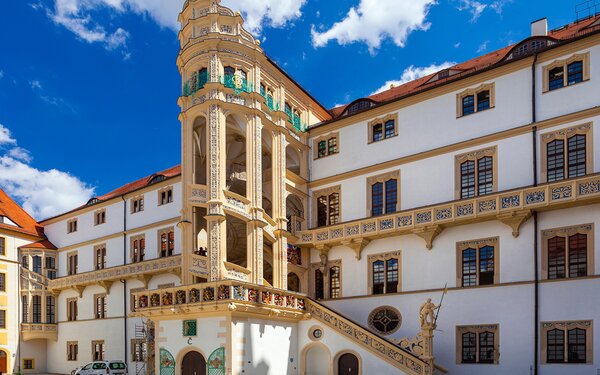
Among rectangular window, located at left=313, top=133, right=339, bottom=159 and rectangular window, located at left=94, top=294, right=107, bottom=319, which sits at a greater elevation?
rectangular window, located at left=313, top=133, right=339, bottom=159

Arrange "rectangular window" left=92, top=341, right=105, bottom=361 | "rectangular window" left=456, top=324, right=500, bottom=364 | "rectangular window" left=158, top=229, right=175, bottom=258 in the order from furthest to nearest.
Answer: "rectangular window" left=92, top=341, right=105, bottom=361, "rectangular window" left=158, top=229, right=175, bottom=258, "rectangular window" left=456, top=324, right=500, bottom=364

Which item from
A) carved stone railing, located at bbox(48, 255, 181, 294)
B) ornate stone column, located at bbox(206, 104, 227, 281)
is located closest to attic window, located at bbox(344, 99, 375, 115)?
ornate stone column, located at bbox(206, 104, 227, 281)

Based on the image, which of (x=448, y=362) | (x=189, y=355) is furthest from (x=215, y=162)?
(x=448, y=362)

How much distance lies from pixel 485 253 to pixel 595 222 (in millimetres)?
5296

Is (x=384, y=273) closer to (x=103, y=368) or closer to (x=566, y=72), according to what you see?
(x=566, y=72)

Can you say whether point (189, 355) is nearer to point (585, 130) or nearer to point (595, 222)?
point (595, 222)

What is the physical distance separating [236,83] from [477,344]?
1848 cm

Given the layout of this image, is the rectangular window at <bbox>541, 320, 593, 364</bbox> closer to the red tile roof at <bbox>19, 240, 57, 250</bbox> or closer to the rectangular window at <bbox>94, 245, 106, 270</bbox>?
the rectangular window at <bbox>94, 245, 106, 270</bbox>

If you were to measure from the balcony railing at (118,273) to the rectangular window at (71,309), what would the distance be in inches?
50.2

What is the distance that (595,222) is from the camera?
25250mm

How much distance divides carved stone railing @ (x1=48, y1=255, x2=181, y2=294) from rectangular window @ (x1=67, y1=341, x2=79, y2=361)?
4307mm

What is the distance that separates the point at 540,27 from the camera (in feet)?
105

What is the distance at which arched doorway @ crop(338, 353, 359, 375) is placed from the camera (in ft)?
91.4

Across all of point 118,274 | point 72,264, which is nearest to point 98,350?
point 118,274
